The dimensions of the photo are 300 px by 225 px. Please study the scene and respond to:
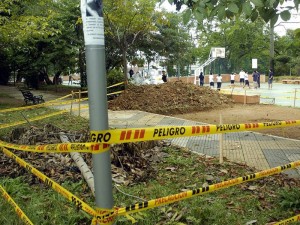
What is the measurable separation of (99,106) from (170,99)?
13.7 meters

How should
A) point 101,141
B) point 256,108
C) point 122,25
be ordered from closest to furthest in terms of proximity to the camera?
point 101,141 < point 256,108 < point 122,25

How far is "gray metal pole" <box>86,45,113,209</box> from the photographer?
1.96m

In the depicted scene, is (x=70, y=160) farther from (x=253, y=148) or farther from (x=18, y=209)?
(x=253, y=148)

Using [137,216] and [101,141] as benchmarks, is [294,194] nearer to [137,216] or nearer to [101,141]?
[137,216]

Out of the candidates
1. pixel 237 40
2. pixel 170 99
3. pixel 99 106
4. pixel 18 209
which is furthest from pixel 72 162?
pixel 237 40

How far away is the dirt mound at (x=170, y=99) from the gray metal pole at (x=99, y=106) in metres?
12.6

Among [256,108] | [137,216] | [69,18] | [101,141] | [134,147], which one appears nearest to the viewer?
[101,141]

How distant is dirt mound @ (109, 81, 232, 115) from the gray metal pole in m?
12.6

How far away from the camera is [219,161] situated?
6328 mm

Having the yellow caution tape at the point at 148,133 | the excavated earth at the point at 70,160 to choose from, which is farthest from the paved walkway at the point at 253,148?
the yellow caution tape at the point at 148,133

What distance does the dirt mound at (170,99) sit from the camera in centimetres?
1513

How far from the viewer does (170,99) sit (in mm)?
15625

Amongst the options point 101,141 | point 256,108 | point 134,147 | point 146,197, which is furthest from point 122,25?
point 101,141

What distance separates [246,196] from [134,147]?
2.20m
